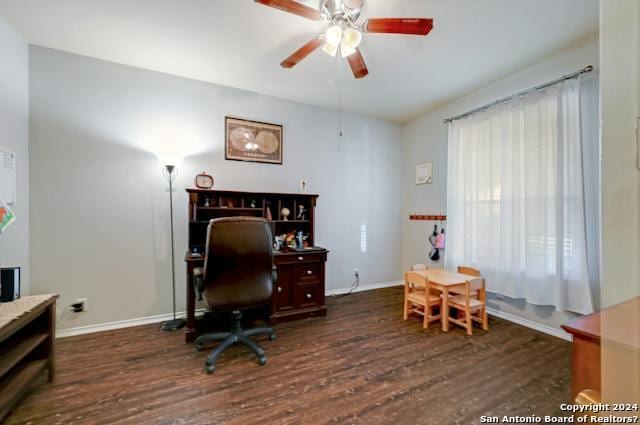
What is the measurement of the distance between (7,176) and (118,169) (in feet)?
2.35

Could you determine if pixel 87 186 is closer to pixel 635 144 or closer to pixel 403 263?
pixel 635 144

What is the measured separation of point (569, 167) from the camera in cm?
223

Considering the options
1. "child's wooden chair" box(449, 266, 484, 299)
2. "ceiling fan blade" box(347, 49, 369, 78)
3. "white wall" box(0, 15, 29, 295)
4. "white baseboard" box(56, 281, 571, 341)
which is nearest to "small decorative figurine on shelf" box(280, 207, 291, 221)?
"white baseboard" box(56, 281, 571, 341)

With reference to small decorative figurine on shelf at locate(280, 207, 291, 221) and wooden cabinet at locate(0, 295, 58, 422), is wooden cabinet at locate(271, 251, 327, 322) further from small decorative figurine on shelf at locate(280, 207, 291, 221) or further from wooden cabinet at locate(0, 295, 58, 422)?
→ wooden cabinet at locate(0, 295, 58, 422)

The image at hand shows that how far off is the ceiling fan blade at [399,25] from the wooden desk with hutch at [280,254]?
1.81 m

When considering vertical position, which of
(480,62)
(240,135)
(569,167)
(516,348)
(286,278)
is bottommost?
(516,348)

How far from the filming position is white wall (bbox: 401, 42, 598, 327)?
93.8 inches

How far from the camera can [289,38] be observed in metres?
2.16

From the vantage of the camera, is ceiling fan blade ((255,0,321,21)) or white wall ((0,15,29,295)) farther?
white wall ((0,15,29,295))

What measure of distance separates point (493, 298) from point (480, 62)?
8.26 feet

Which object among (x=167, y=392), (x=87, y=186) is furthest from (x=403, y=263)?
(x=87, y=186)

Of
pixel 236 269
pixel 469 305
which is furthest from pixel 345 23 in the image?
pixel 469 305

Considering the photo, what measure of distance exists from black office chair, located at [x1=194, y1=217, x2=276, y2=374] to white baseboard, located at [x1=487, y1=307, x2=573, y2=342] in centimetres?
257

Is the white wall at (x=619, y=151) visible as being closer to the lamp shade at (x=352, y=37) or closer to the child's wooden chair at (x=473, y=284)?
the lamp shade at (x=352, y=37)
